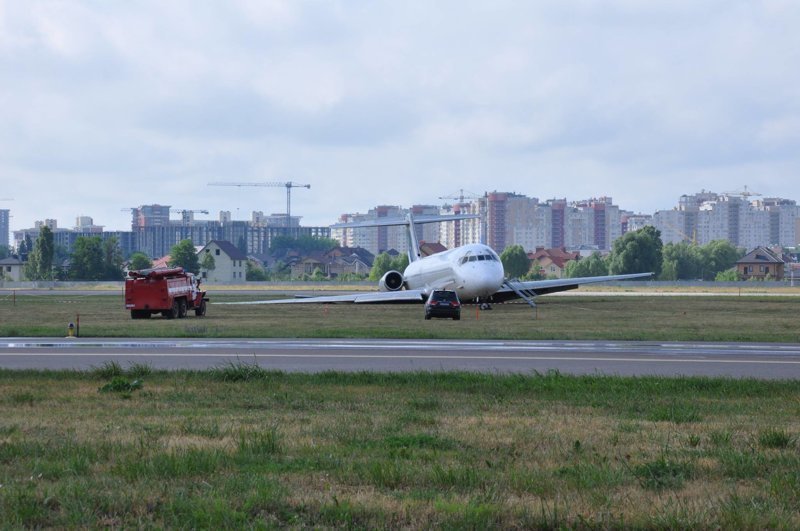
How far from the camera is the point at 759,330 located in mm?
39969

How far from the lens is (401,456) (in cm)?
1141

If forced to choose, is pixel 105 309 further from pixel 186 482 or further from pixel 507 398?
pixel 186 482

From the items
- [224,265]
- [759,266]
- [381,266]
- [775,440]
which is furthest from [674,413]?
[381,266]

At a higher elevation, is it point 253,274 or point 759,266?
point 759,266

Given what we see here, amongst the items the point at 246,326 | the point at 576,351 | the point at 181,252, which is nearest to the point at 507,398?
the point at 576,351

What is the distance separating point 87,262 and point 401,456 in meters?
147

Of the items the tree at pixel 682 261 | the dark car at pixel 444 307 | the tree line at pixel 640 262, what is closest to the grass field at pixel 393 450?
the dark car at pixel 444 307

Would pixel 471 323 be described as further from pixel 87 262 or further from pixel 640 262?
pixel 87 262

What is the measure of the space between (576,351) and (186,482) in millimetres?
19552

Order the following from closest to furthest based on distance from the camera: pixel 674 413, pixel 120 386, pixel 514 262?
1. pixel 674 413
2. pixel 120 386
3. pixel 514 262

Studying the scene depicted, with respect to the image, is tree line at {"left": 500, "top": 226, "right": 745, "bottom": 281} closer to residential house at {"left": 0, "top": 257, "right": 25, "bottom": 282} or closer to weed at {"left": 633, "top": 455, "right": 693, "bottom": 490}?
residential house at {"left": 0, "top": 257, "right": 25, "bottom": 282}

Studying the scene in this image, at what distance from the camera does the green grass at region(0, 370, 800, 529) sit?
345 inches

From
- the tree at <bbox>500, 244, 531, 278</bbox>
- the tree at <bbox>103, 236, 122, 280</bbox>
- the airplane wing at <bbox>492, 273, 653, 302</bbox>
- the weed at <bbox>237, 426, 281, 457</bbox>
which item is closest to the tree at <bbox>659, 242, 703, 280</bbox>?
the tree at <bbox>500, 244, 531, 278</bbox>

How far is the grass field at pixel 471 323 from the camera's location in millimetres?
35406
